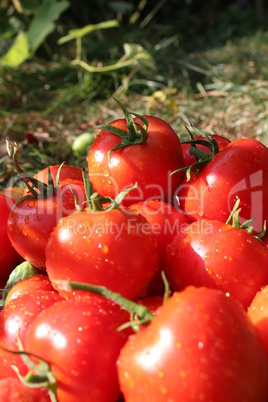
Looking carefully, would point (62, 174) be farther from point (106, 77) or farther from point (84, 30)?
point (106, 77)

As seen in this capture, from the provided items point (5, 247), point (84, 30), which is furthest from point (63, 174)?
point (84, 30)

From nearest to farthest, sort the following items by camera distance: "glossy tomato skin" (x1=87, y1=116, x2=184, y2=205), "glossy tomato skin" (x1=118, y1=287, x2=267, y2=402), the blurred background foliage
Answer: "glossy tomato skin" (x1=118, y1=287, x2=267, y2=402) < "glossy tomato skin" (x1=87, y1=116, x2=184, y2=205) < the blurred background foliage

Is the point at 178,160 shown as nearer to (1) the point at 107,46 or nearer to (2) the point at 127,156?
(2) the point at 127,156

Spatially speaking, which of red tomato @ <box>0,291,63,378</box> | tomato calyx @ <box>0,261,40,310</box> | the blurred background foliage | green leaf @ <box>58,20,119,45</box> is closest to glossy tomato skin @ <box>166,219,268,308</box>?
red tomato @ <box>0,291,63,378</box>

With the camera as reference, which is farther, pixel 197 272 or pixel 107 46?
pixel 107 46

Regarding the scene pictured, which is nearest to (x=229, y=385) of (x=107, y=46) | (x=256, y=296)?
(x=256, y=296)

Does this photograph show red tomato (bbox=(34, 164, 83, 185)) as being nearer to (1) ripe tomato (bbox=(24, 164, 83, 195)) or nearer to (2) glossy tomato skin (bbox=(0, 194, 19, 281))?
(1) ripe tomato (bbox=(24, 164, 83, 195))
